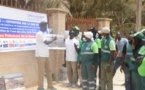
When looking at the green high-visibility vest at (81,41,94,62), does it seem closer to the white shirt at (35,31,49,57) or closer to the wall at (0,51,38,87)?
the white shirt at (35,31,49,57)

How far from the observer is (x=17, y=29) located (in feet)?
24.6

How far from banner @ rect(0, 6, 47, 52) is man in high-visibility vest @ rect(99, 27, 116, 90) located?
2.25 meters

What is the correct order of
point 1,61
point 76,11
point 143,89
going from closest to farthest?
point 143,89, point 1,61, point 76,11

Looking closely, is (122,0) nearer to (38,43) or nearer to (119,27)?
(119,27)

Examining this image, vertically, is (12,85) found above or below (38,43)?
below

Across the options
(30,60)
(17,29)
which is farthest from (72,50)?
(17,29)

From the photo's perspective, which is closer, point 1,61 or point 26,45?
point 1,61

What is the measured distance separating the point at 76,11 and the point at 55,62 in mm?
12409

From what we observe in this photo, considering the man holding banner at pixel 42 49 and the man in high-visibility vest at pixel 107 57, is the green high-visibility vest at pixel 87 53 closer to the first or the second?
the man in high-visibility vest at pixel 107 57

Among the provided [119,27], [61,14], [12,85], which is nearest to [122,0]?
[119,27]

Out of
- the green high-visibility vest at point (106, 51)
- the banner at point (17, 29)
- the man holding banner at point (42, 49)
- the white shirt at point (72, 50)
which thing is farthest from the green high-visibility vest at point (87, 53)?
the banner at point (17, 29)

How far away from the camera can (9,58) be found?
7.36m

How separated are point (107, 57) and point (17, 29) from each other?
2594 millimetres

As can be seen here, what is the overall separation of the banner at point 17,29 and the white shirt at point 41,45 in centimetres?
49
